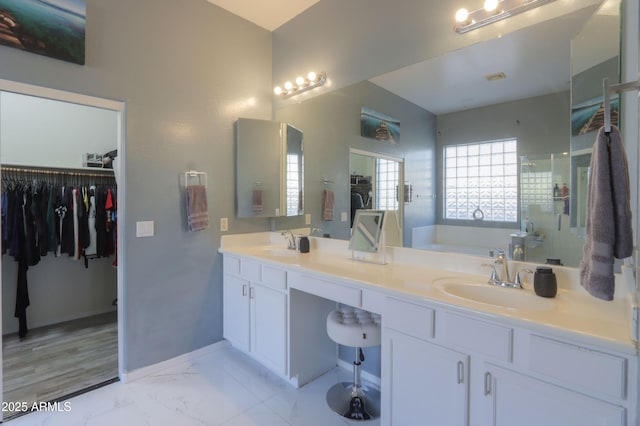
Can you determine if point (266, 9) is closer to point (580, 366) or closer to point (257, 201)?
point (257, 201)

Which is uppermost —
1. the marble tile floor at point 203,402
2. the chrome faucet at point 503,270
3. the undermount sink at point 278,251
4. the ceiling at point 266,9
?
the ceiling at point 266,9

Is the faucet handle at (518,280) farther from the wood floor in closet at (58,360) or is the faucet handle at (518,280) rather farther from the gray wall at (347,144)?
the wood floor in closet at (58,360)

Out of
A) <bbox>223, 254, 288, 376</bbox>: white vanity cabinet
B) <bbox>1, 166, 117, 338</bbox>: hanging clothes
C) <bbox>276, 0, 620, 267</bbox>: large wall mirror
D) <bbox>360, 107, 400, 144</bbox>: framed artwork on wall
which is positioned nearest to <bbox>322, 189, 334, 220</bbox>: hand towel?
<bbox>276, 0, 620, 267</bbox>: large wall mirror

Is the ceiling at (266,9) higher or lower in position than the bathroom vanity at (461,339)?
higher

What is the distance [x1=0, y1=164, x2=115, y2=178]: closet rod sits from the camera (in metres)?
2.98

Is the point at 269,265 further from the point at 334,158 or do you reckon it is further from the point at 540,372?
the point at 540,372

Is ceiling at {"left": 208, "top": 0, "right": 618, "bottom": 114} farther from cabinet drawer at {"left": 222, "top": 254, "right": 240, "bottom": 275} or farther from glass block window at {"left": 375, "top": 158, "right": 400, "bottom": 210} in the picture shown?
cabinet drawer at {"left": 222, "top": 254, "right": 240, "bottom": 275}

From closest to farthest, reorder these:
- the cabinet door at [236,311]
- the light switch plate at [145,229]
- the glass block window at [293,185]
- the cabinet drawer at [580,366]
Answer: the cabinet drawer at [580,366], the light switch plate at [145,229], the cabinet door at [236,311], the glass block window at [293,185]

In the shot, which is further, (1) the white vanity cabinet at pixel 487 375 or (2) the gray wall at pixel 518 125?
(2) the gray wall at pixel 518 125

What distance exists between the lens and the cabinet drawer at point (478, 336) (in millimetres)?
1172

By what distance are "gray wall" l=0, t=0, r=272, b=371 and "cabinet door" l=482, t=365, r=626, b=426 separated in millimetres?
2241

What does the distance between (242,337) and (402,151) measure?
1.93 meters

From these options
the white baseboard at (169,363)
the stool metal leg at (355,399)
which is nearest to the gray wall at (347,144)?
the stool metal leg at (355,399)

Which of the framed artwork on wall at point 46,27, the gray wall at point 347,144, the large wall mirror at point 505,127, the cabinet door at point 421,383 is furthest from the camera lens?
the gray wall at point 347,144
